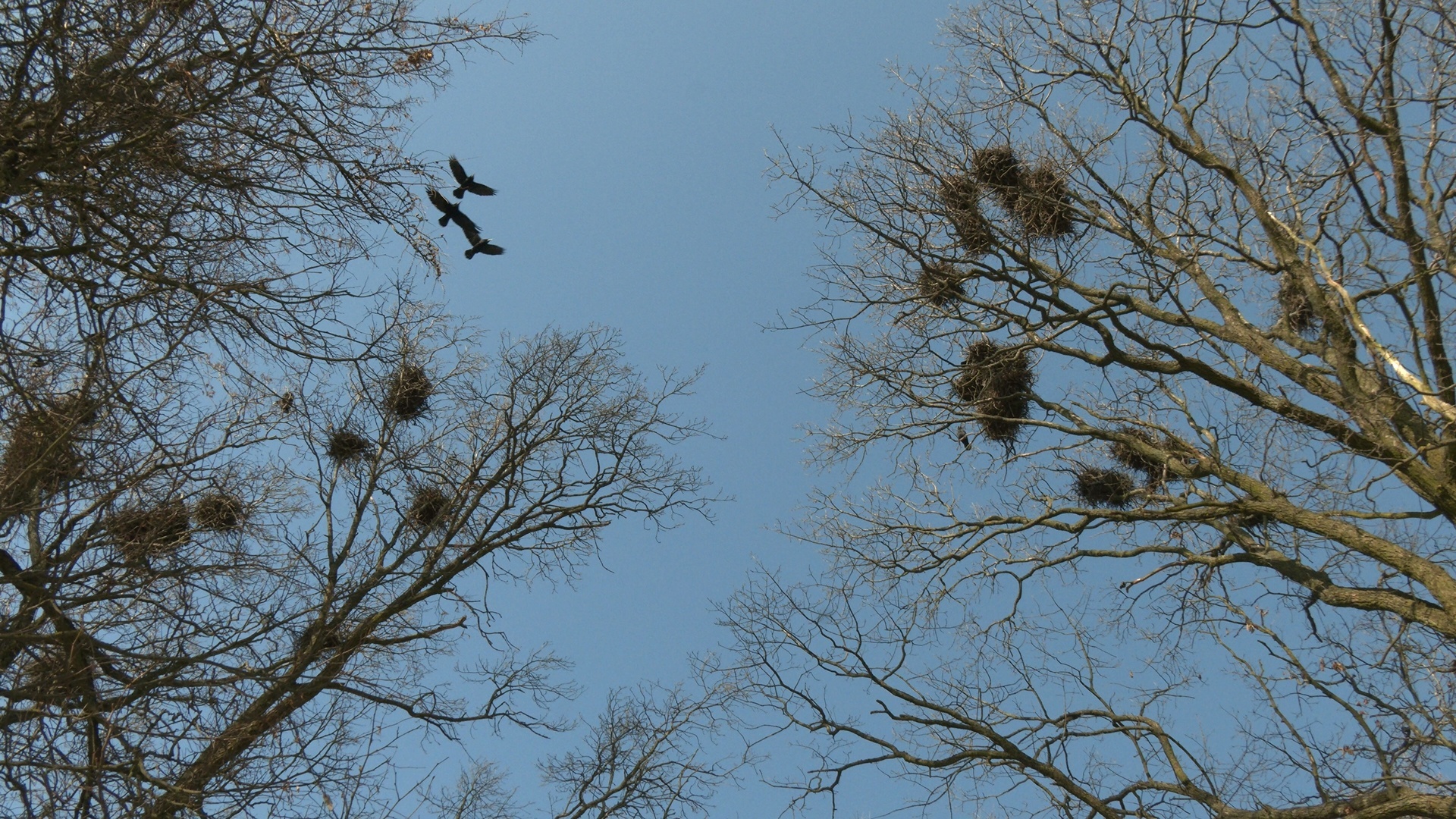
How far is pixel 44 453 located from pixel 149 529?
114cm

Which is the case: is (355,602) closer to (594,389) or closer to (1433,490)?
(594,389)

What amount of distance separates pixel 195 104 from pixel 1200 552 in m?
6.18

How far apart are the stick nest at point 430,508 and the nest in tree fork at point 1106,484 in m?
5.00

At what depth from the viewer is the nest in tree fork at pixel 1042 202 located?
21.9 ft

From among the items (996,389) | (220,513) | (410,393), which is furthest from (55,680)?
(996,389)

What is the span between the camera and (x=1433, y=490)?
5.56m

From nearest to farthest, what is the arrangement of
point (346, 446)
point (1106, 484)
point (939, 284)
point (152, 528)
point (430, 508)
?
1. point (152, 528)
2. point (939, 284)
3. point (1106, 484)
4. point (346, 446)
5. point (430, 508)

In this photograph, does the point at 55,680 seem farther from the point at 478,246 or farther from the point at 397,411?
the point at 397,411

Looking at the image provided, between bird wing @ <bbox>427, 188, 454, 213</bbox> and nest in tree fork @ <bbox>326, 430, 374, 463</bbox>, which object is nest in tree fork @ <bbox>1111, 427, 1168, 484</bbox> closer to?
bird wing @ <bbox>427, 188, 454, 213</bbox>

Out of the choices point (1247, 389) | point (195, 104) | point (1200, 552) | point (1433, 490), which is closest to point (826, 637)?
point (1200, 552)

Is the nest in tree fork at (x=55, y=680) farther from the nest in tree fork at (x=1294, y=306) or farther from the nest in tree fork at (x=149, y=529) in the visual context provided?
the nest in tree fork at (x=1294, y=306)

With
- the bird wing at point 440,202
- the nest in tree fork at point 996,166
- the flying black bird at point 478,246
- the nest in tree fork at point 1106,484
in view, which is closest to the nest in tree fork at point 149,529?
the bird wing at point 440,202

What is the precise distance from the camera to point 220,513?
18.0 ft

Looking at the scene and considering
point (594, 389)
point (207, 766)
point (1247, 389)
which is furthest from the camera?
point (594, 389)
